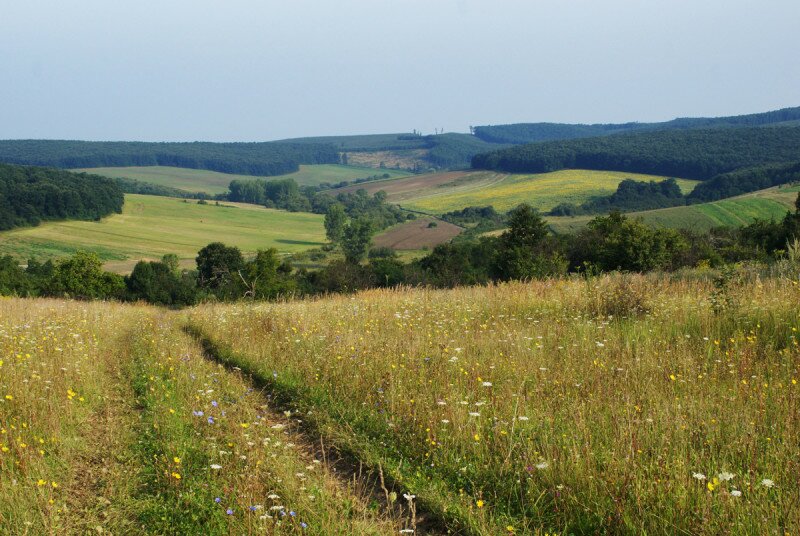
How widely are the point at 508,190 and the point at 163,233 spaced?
8725cm

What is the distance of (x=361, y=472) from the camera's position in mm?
5383

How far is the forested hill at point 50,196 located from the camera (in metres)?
110

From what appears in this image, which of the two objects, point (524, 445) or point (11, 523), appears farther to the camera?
point (524, 445)

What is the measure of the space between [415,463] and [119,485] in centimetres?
234

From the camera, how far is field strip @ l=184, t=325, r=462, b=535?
444 cm

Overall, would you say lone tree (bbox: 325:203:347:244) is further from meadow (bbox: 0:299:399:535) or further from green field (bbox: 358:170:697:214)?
meadow (bbox: 0:299:399:535)

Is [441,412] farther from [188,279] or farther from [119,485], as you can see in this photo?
[188,279]

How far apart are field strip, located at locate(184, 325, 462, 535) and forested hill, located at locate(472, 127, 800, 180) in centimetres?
17187

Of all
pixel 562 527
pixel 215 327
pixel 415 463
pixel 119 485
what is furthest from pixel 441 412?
pixel 215 327

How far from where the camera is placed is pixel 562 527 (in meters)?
4.29

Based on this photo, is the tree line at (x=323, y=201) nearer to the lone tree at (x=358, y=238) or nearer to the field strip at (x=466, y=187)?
the field strip at (x=466, y=187)

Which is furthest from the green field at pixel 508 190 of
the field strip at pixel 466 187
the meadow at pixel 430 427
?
the meadow at pixel 430 427

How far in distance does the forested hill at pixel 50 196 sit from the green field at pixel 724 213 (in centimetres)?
8578

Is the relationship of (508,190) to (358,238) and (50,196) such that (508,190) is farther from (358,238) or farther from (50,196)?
(50,196)
